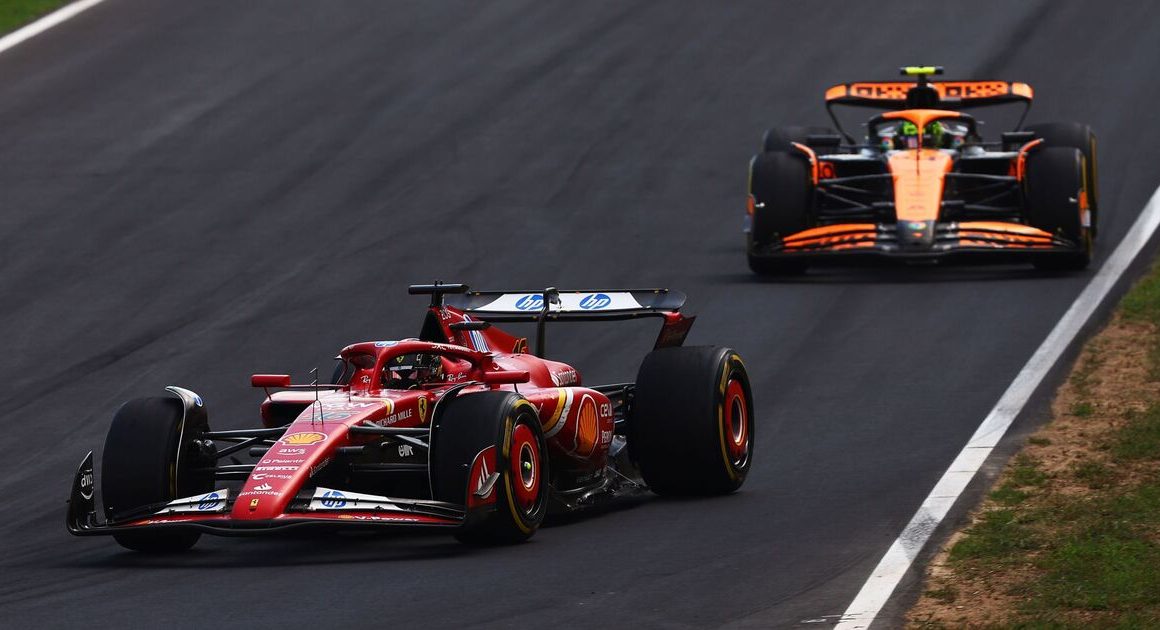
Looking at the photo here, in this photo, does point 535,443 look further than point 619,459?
No

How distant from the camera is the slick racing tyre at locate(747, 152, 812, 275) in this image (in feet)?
70.9

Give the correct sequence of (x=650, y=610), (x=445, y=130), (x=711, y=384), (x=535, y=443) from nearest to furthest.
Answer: (x=650, y=610) < (x=535, y=443) < (x=711, y=384) < (x=445, y=130)

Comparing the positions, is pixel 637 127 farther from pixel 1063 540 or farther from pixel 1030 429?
pixel 1063 540

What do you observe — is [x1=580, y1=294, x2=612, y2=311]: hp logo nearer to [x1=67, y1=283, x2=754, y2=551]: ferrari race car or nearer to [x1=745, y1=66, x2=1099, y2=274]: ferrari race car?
[x1=67, y1=283, x2=754, y2=551]: ferrari race car

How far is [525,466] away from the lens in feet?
36.3

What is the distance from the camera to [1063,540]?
10.0m

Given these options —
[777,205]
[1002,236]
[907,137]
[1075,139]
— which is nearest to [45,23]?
[777,205]

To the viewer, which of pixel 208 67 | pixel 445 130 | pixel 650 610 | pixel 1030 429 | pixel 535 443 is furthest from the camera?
pixel 208 67

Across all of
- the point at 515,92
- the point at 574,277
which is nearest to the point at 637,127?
the point at 515,92

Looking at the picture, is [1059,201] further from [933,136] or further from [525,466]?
[525,466]

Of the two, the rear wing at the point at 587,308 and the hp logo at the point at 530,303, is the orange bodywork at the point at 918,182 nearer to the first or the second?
the rear wing at the point at 587,308

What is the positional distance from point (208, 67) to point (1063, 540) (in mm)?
23365

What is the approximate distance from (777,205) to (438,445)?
11.5m

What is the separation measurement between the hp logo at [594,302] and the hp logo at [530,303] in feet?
0.93
